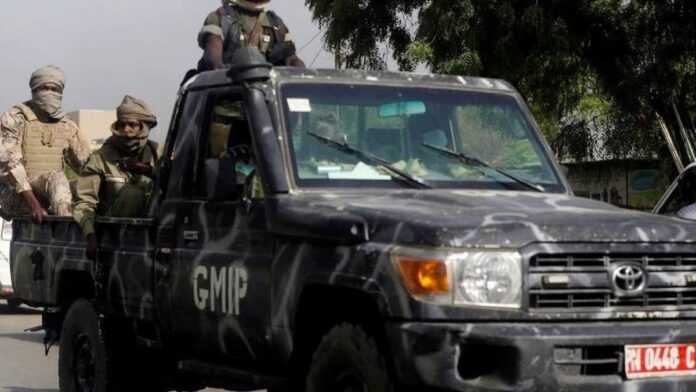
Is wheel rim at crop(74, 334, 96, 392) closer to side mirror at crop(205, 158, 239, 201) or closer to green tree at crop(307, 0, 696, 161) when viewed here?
side mirror at crop(205, 158, 239, 201)

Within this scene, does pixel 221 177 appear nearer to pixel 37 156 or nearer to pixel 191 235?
pixel 191 235

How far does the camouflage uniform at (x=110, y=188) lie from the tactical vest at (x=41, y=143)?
5.33ft

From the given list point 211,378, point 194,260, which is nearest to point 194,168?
point 194,260

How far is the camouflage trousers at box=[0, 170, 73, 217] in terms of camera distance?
32.7 feet

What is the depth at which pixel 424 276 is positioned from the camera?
5457mm

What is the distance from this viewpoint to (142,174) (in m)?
8.27

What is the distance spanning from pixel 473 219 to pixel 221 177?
4.49ft

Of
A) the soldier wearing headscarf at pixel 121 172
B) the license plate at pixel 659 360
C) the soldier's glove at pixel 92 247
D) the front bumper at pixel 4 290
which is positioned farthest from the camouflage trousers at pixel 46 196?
the front bumper at pixel 4 290

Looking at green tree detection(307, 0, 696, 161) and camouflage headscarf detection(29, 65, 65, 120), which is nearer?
camouflage headscarf detection(29, 65, 65, 120)

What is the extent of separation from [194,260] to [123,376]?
56.7 inches

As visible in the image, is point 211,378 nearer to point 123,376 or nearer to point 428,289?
point 123,376

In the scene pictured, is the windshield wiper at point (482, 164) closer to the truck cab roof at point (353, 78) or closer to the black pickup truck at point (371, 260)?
the black pickup truck at point (371, 260)

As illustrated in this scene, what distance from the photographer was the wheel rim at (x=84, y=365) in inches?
331

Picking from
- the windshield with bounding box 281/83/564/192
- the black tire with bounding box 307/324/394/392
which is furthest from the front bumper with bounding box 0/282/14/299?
the black tire with bounding box 307/324/394/392
